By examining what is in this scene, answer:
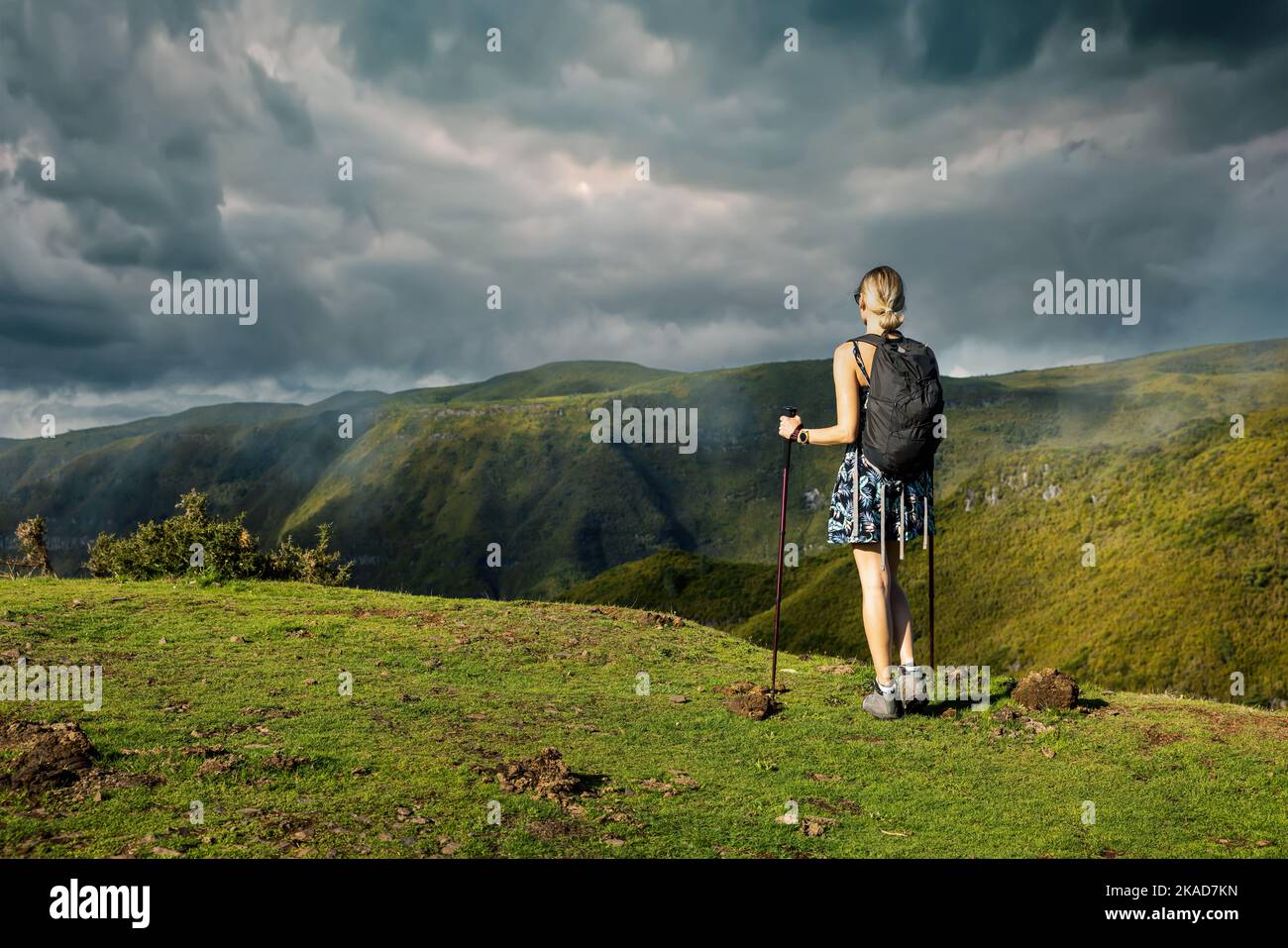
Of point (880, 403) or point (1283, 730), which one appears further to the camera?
point (1283, 730)

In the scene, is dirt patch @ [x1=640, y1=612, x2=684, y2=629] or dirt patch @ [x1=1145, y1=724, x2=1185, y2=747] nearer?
dirt patch @ [x1=1145, y1=724, x2=1185, y2=747]

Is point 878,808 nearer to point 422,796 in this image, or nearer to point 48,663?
point 422,796

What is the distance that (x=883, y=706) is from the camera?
9812mm

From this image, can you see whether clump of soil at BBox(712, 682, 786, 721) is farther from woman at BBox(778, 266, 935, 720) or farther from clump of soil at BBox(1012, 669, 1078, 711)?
clump of soil at BBox(1012, 669, 1078, 711)

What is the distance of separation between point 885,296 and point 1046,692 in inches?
212

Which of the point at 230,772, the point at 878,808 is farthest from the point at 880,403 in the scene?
the point at 230,772

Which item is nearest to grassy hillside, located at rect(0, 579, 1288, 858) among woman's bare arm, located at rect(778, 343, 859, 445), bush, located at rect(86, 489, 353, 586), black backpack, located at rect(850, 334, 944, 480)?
black backpack, located at rect(850, 334, 944, 480)

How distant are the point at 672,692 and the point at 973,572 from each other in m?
42.7

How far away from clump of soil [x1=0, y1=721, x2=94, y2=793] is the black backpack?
7.85 m

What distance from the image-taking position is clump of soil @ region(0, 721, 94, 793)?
21.3 ft

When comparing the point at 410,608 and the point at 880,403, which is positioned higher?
the point at 880,403

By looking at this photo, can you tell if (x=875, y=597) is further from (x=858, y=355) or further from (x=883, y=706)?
(x=858, y=355)

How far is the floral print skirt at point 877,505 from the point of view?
365 inches

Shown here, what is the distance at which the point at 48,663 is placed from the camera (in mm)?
10617
